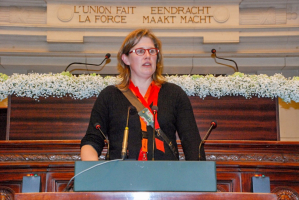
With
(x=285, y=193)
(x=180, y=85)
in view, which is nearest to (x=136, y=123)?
(x=180, y=85)

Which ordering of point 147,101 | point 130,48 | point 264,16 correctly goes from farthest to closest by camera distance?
1. point 264,16
2. point 130,48
3. point 147,101

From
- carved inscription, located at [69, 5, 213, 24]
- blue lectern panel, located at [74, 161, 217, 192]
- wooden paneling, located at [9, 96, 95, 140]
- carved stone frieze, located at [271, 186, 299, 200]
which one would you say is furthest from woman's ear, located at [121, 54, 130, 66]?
carved inscription, located at [69, 5, 213, 24]

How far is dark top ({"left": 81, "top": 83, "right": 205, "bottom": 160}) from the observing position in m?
2.12

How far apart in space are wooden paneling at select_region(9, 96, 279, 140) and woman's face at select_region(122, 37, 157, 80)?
120cm

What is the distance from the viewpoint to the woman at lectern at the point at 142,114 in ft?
6.91

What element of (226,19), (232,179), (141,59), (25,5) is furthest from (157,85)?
(25,5)

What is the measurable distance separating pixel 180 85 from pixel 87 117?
89 cm

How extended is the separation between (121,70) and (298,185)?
1716 millimetres

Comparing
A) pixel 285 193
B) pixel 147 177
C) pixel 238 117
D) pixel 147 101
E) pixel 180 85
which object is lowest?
pixel 285 193

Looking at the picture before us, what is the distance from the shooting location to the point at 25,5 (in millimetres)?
6812

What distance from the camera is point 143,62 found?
2.30 m

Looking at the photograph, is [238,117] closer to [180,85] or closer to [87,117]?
[180,85]

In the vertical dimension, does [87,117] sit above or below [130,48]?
below

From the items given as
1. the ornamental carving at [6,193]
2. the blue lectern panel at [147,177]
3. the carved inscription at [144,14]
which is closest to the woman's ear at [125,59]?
the blue lectern panel at [147,177]
